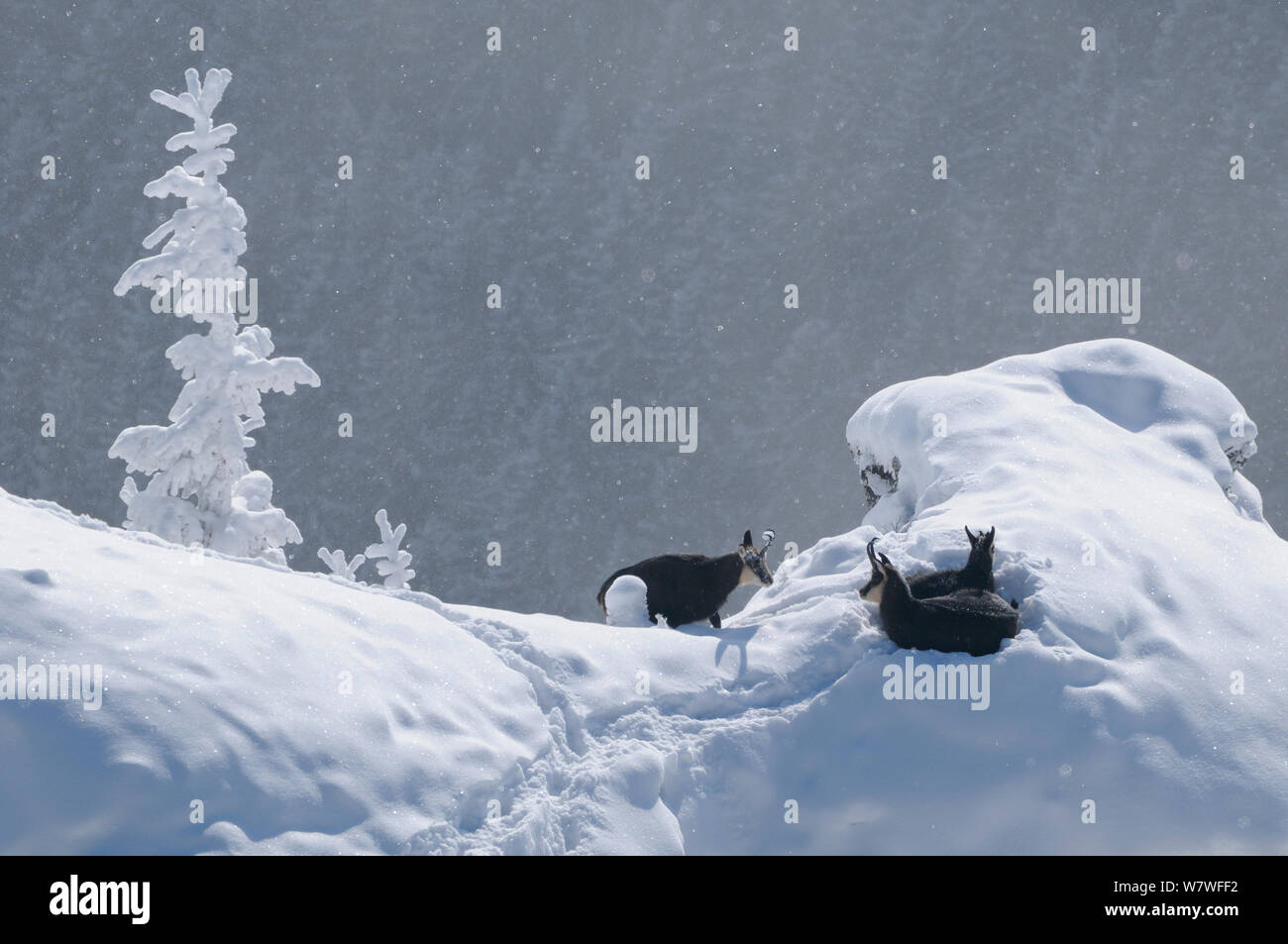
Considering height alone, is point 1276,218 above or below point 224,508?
above

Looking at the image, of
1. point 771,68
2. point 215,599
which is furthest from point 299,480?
point 215,599

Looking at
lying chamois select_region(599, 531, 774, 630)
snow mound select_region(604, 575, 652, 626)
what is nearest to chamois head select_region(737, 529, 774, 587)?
lying chamois select_region(599, 531, 774, 630)

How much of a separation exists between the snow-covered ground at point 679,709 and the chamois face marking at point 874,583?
0.57 ft

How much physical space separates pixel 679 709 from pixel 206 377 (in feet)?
27.4

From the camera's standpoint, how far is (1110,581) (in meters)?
9.26

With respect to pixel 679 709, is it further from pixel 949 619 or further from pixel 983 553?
pixel 983 553

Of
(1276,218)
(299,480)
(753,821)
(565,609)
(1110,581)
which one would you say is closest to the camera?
(753,821)

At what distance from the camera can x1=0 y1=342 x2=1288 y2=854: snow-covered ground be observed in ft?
20.9

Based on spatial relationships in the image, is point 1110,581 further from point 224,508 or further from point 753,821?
point 224,508

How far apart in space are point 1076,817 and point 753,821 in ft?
6.48
